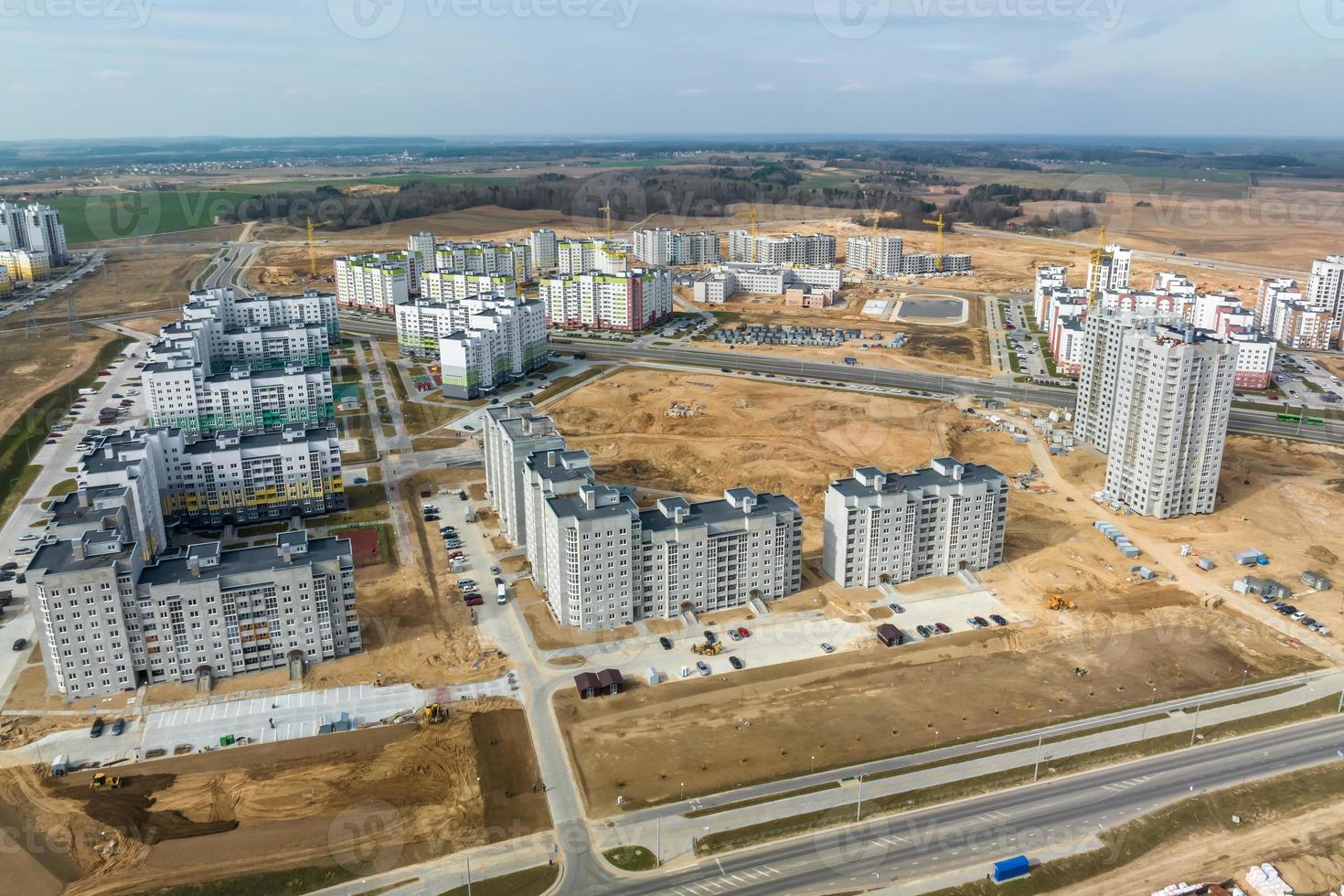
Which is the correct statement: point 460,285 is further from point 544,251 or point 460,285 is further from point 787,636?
point 787,636

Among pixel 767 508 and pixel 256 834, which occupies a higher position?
pixel 767 508

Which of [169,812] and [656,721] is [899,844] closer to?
[656,721]

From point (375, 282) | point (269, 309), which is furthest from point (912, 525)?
point (375, 282)

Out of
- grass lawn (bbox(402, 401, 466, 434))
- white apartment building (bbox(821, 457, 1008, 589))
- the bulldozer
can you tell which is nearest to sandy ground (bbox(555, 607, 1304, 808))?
the bulldozer

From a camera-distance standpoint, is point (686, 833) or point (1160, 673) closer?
point (686, 833)

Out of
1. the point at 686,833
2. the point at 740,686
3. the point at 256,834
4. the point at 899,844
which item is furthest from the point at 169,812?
the point at 899,844

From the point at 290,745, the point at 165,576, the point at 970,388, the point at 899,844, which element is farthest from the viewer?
the point at 970,388
